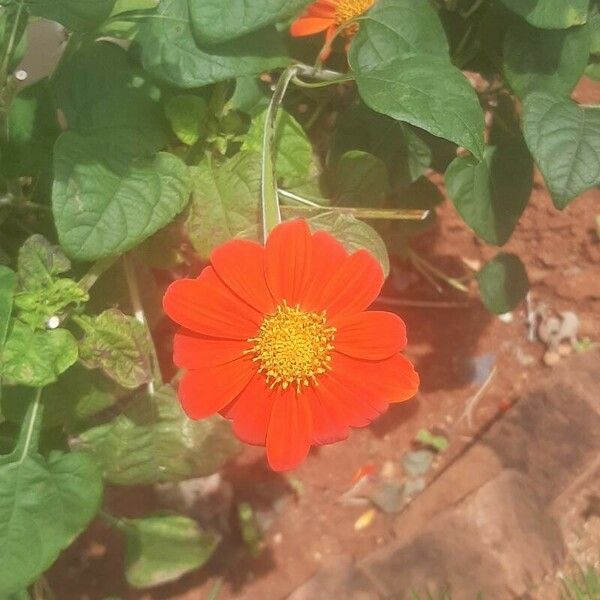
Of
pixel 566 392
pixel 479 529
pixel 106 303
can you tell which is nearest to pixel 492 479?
pixel 479 529

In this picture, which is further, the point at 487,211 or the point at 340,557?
the point at 340,557

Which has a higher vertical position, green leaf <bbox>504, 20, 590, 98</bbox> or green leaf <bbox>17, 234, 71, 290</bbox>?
green leaf <bbox>504, 20, 590, 98</bbox>

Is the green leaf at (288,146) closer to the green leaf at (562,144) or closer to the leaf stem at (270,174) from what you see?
the leaf stem at (270,174)


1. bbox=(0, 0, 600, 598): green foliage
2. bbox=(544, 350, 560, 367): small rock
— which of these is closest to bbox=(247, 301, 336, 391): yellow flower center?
bbox=(0, 0, 600, 598): green foliage

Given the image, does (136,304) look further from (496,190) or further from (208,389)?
(496,190)

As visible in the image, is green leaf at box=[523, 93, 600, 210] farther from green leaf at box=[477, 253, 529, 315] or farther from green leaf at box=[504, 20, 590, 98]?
green leaf at box=[477, 253, 529, 315]

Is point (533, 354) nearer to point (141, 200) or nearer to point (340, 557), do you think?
point (340, 557)

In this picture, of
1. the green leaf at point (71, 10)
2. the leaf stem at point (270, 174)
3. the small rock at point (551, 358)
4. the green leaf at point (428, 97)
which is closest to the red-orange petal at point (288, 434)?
the leaf stem at point (270, 174)
